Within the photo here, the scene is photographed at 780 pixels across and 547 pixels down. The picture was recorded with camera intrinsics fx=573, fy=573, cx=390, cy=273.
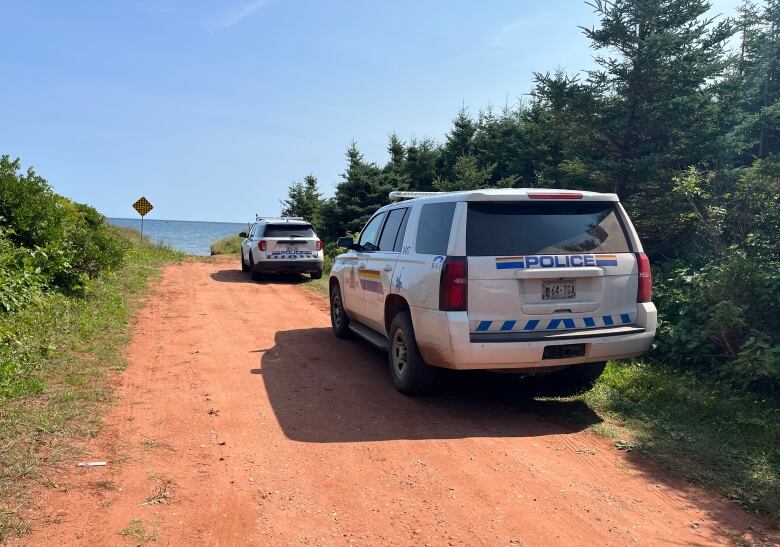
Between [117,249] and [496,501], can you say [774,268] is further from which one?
[117,249]

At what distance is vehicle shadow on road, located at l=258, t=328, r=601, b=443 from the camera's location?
4898 mm

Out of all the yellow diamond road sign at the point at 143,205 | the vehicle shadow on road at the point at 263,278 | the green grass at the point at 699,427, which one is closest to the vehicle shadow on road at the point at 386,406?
the green grass at the point at 699,427

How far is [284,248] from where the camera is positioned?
15727 millimetres

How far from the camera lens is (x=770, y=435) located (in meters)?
4.66

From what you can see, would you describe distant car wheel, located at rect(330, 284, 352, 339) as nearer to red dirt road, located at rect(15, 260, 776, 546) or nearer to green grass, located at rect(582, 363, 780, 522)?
red dirt road, located at rect(15, 260, 776, 546)

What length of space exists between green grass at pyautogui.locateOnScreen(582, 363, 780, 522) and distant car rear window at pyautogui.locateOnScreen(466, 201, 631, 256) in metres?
1.54

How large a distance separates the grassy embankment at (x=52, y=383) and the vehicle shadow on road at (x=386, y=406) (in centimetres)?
166

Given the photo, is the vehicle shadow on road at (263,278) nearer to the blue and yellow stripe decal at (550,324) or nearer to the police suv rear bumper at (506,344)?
the police suv rear bumper at (506,344)

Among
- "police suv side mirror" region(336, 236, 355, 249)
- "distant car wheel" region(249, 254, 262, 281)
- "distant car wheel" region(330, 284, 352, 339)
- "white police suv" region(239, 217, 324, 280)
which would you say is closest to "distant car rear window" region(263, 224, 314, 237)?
"white police suv" region(239, 217, 324, 280)

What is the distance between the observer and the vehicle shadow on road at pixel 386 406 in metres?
4.90

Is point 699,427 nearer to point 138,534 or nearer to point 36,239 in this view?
point 138,534

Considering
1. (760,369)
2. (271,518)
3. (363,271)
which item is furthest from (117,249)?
(760,369)

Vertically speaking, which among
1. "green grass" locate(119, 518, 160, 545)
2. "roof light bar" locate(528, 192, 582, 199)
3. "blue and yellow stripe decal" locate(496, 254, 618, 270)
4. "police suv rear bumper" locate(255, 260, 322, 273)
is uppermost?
"roof light bar" locate(528, 192, 582, 199)

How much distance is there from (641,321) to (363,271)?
335cm
